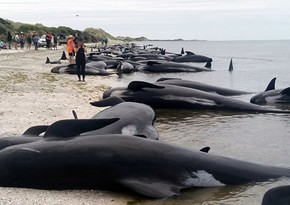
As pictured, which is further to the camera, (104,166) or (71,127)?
(71,127)

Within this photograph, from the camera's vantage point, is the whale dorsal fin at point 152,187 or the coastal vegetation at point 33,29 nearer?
the whale dorsal fin at point 152,187

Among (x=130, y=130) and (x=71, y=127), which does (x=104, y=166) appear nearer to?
(x=71, y=127)

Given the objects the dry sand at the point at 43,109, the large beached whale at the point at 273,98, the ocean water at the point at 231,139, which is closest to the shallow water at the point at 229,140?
the ocean water at the point at 231,139

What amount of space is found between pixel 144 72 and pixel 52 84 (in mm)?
9519

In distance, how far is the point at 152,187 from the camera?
21.0 feet

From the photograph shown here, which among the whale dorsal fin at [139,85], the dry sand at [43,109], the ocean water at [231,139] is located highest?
the whale dorsal fin at [139,85]

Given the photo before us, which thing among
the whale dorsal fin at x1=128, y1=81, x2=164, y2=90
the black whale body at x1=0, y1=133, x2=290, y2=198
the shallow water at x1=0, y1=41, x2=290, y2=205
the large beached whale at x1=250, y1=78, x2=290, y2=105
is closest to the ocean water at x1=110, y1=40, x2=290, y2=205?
the shallow water at x1=0, y1=41, x2=290, y2=205

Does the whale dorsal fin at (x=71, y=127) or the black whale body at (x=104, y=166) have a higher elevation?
the whale dorsal fin at (x=71, y=127)

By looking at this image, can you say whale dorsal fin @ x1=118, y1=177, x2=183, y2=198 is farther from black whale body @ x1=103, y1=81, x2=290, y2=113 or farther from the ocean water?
black whale body @ x1=103, y1=81, x2=290, y2=113

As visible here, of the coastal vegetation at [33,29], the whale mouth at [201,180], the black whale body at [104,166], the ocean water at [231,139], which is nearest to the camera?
the black whale body at [104,166]

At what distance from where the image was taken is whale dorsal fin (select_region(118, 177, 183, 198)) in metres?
6.34

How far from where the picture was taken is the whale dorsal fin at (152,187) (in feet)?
20.8

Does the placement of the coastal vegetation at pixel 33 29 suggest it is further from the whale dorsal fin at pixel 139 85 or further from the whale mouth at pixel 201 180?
the whale mouth at pixel 201 180

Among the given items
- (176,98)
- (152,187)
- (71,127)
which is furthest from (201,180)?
(176,98)
